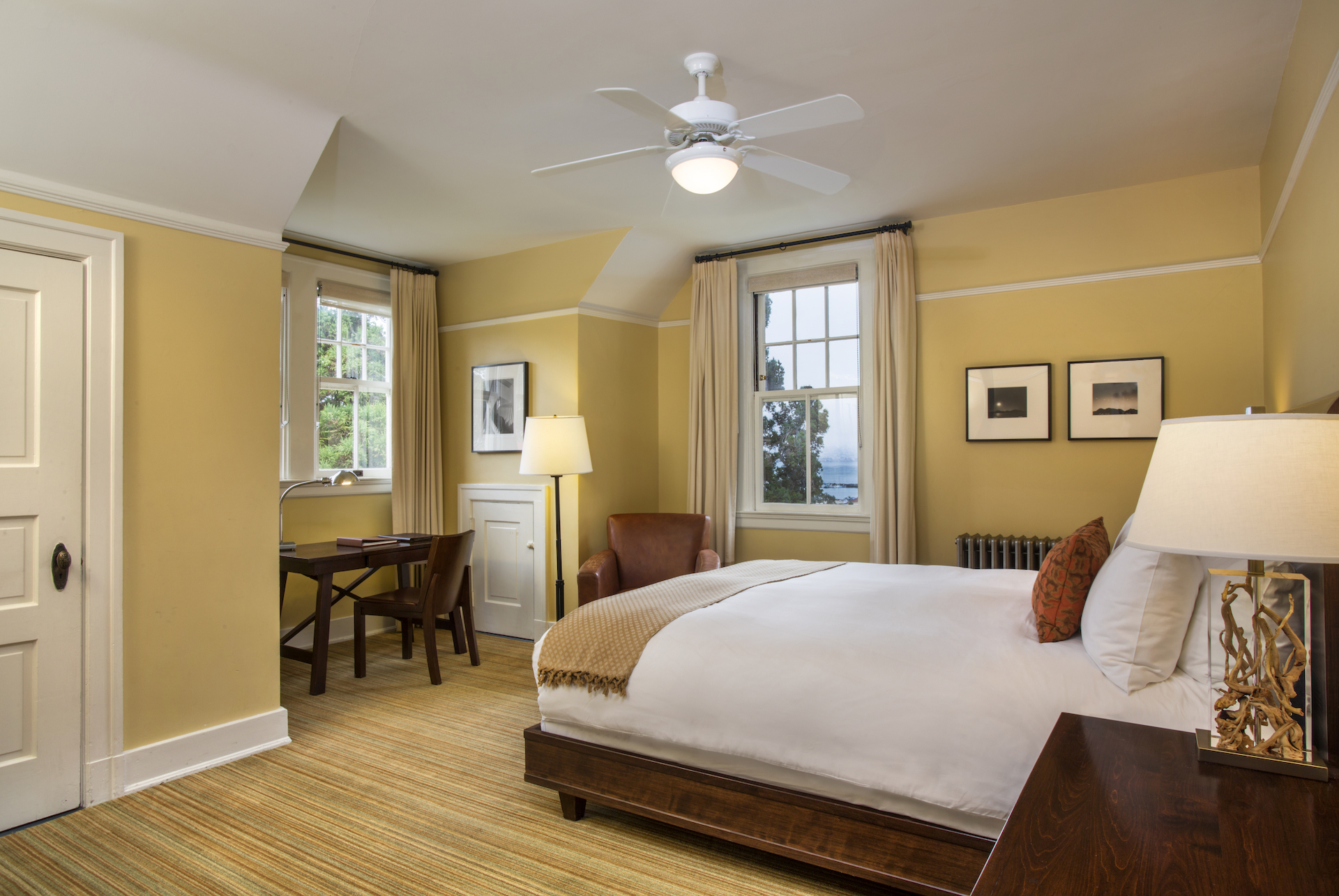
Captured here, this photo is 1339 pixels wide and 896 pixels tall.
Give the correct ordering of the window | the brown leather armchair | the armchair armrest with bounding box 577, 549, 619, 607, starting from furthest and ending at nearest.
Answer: the window → the brown leather armchair → the armchair armrest with bounding box 577, 549, 619, 607

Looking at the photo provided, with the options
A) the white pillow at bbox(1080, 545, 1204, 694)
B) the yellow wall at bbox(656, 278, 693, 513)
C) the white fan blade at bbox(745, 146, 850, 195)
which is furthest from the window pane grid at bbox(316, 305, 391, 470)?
the white pillow at bbox(1080, 545, 1204, 694)

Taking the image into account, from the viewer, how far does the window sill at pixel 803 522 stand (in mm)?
4906

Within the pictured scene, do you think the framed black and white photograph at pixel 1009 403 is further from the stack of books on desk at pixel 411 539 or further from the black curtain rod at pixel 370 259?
the black curtain rod at pixel 370 259

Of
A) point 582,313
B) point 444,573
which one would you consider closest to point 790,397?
point 582,313

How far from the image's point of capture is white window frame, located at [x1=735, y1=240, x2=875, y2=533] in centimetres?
490

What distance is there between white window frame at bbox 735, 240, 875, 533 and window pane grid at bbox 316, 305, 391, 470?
8.48 ft

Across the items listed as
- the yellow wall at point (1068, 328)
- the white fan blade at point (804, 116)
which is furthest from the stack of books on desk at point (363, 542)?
the white fan blade at point (804, 116)

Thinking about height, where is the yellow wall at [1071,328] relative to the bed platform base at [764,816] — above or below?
above

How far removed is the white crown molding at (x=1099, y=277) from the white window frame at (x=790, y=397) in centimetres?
50

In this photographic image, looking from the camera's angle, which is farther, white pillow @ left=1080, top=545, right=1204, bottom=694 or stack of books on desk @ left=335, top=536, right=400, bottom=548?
stack of books on desk @ left=335, top=536, right=400, bottom=548

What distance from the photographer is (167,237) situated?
3012mm

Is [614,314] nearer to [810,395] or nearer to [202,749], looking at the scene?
[810,395]

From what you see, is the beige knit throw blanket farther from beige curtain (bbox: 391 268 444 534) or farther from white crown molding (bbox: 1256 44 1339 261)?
beige curtain (bbox: 391 268 444 534)

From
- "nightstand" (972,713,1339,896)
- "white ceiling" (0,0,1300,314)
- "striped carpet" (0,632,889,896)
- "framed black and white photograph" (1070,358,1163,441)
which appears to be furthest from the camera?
"framed black and white photograph" (1070,358,1163,441)
